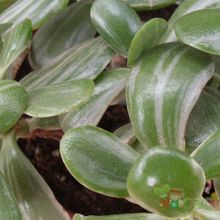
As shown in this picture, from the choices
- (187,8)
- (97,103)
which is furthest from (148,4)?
(97,103)

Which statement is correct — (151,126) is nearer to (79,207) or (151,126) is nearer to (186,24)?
(186,24)

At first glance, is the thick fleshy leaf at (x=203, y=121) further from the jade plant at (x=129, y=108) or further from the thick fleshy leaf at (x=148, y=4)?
the thick fleshy leaf at (x=148, y=4)

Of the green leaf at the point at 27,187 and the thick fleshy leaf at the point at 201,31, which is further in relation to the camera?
the green leaf at the point at 27,187

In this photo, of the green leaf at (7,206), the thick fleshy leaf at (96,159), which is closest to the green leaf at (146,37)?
the thick fleshy leaf at (96,159)

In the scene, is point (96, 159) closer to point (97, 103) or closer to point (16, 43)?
point (97, 103)

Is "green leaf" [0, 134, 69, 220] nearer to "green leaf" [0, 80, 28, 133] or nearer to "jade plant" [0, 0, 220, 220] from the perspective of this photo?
"jade plant" [0, 0, 220, 220]

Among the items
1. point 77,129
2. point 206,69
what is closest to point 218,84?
point 206,69

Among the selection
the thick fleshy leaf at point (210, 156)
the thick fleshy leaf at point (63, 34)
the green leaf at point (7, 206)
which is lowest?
the thick fleshy leaf at point (210, 156)
